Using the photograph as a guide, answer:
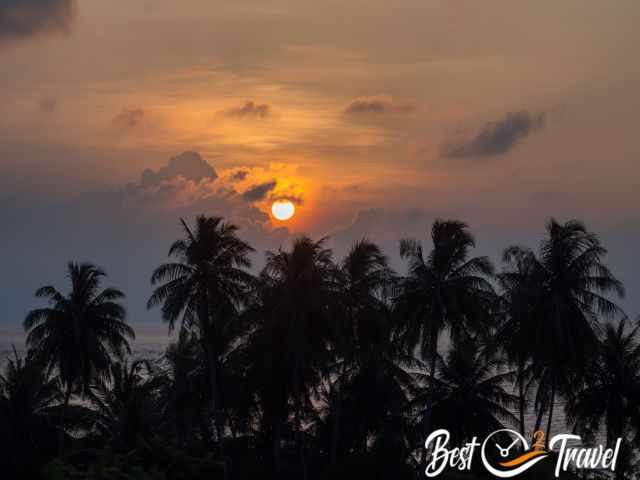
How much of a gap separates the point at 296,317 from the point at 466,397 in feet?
44.9

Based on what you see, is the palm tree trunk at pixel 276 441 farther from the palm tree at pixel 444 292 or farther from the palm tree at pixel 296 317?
the palm tree at pixel 444 292

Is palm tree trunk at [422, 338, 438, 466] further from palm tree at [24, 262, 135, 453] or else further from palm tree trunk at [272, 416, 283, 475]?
palm tree at [24, 262, 135, 453]

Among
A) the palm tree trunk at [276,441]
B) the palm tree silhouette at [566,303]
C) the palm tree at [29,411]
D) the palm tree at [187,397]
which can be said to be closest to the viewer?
the palm tree silhouette at [566,303]

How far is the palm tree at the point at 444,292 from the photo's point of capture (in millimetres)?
50531

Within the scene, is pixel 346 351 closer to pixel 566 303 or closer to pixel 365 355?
pixel 365 355

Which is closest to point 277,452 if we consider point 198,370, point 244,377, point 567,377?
point 244,377

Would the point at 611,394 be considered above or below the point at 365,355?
below

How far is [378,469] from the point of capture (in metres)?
42.7

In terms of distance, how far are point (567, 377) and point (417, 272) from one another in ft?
39.3

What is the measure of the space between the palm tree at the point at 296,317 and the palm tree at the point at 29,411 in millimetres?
15391

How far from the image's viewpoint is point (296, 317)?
52.5 meters

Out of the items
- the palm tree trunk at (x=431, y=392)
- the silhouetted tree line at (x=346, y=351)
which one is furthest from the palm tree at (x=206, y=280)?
the palm tree trunk at (x=431, y=392)

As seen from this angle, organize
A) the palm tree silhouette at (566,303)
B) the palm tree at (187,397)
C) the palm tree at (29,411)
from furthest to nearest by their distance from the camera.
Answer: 1. the palm tree at (187,397)
2. the palm tree at (29,411)
3. the palm tree silhouette at (566,303)

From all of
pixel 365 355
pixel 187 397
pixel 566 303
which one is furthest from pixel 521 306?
pixel 187 397
